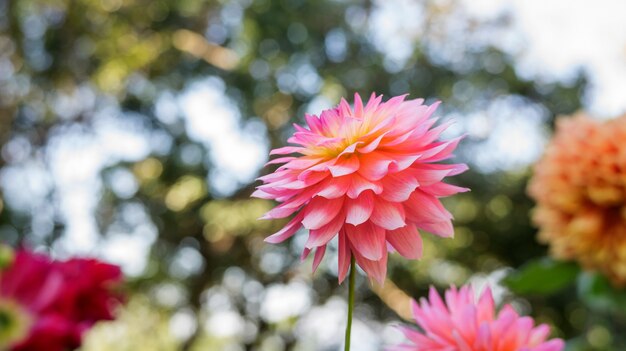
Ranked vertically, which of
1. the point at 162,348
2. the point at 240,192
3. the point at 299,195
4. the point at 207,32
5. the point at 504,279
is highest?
the point at 207,32

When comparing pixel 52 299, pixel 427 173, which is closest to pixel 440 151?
pixel 427 173

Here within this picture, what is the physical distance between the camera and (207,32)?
421cm

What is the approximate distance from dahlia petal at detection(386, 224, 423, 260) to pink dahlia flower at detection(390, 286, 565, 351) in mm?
58

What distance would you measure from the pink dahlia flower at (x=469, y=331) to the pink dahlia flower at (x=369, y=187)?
0.19ft

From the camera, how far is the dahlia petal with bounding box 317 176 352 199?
35 centimetres

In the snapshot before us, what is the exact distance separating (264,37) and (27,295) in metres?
3.27

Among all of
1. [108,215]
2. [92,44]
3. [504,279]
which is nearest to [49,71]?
[92,44]

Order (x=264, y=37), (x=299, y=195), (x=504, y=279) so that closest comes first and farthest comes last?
1. (x=299, y=195)
2. (x=504, y=279)
3. (x=264, y=37)

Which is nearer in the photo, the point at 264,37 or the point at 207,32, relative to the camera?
the point at 264,37

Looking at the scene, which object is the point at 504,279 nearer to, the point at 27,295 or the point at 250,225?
the point at 27,295

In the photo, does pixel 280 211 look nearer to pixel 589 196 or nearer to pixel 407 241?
pixel 407 241

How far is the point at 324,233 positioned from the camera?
0.35 meters

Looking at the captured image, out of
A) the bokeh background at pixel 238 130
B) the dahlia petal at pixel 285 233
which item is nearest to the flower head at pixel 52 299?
the dahlia petal at pixel 285 233

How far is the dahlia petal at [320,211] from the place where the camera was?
347mm
